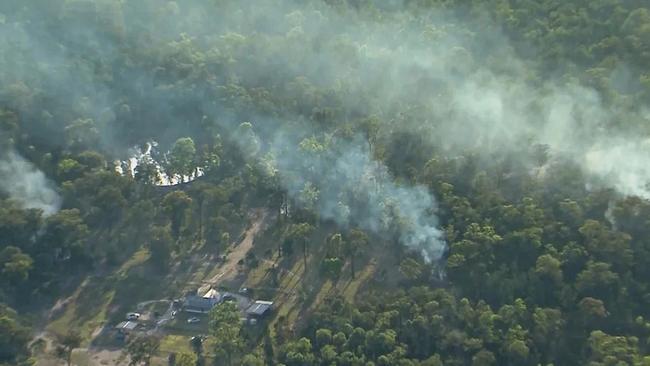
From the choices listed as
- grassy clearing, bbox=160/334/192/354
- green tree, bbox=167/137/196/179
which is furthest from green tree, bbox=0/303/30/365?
green tree, bbox=167/137/196/179

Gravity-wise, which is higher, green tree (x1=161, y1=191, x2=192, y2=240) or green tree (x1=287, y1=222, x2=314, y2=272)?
green tree (x1=161, y1=191, x2=192, y2=240)

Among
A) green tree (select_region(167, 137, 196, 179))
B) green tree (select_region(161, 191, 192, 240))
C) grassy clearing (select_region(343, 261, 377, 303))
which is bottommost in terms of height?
grassy clearing (select_region(343, 261, 377, 303))

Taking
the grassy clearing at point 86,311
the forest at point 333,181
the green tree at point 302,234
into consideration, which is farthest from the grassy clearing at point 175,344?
the green tree at point 302,234

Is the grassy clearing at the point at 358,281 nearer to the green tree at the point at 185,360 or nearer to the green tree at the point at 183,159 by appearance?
the green tree at the point at 185,360

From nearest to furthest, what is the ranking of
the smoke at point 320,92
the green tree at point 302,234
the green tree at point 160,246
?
the green tree at point 302,234 < the green tree at point 160,246 < the smoke at point 320,92

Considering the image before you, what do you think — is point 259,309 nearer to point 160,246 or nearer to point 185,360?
point 185,360

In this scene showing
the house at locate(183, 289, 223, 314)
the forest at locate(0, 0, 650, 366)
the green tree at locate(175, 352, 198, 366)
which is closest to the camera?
the green tree at locate(175, 352, 198, 366)

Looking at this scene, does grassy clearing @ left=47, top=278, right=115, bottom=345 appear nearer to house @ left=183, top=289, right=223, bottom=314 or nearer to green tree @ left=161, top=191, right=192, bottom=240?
house @ left=183, top=289, right=223, bottom=314

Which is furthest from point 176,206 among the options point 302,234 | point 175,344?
point 175,344
